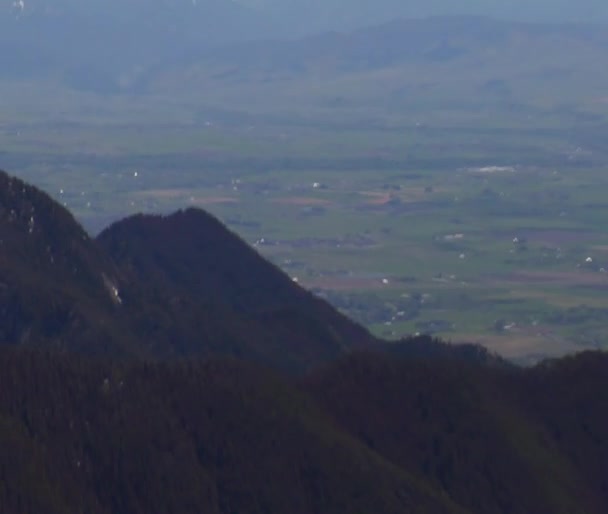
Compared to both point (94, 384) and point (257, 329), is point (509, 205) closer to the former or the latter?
point (257, 329)

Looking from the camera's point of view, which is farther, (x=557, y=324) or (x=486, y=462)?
(x=557, y=324)

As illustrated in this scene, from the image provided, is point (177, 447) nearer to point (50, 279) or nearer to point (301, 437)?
point (301, 437)

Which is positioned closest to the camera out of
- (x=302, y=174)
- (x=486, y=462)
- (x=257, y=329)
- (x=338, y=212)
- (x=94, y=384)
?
(x=94, y=384)

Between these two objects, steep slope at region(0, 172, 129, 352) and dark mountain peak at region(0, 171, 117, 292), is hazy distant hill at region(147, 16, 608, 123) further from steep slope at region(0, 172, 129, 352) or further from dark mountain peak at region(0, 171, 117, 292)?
steep slope at region(0, 172, 129, 352)

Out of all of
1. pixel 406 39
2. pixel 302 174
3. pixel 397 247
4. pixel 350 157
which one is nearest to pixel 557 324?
pixel 397 247

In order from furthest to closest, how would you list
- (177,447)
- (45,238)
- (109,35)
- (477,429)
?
(109,35) < (45,238) < (477,429) < (177,447)

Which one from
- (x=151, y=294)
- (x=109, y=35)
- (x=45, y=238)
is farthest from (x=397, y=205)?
(x=109, y=35)
